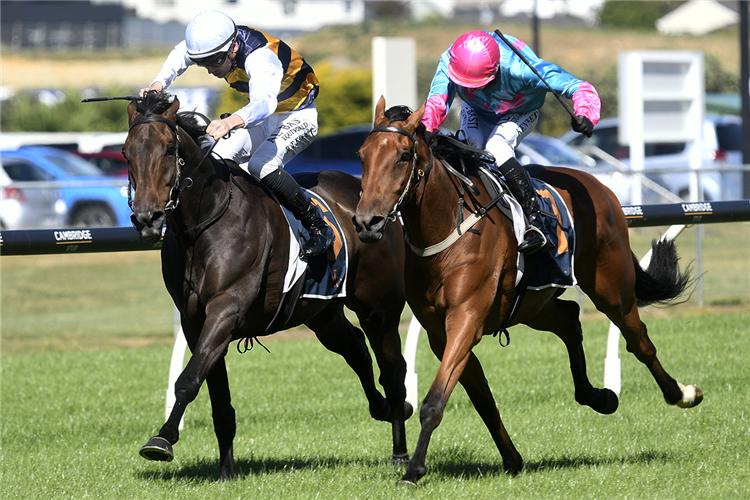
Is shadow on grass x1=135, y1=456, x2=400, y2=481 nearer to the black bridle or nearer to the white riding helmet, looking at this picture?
the black bridle

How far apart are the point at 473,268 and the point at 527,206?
601 mm

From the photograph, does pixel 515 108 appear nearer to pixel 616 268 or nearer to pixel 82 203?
pixel 616 268

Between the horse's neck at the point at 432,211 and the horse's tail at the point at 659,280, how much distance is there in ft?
6.51

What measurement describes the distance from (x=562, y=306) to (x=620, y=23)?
80129 millimetres

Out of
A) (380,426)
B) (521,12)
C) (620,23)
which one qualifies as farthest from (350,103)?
(521,12)

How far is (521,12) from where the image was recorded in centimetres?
9931

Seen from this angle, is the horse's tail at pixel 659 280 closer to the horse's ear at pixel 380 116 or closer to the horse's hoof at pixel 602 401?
the horse's hoof at pixel 602 401

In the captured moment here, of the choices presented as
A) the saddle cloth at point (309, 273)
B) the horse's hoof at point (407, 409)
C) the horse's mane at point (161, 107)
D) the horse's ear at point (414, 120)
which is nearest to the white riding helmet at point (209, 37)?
the horse's mane at point (161, 107)

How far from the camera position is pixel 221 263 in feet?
16.2

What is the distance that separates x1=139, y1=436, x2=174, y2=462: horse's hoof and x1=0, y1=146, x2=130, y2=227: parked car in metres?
7.77

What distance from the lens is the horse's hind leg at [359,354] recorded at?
5840 mm

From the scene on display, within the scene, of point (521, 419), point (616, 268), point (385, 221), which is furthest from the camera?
point (521, 419)

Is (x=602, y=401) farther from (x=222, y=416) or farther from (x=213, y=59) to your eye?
(x=213, y=59)

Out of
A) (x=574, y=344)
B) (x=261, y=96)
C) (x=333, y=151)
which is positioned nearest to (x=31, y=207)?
(x=333, y=151)
